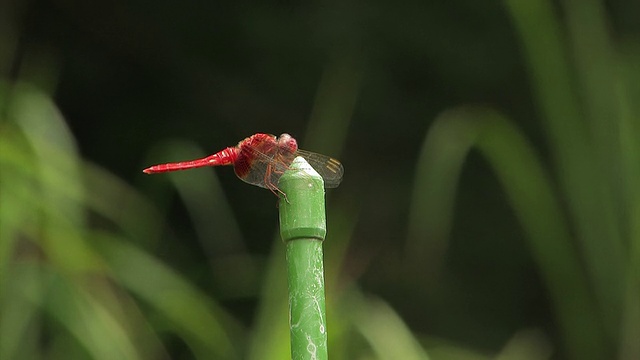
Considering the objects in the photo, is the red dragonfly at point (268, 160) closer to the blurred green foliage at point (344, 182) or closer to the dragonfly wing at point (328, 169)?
the dragonfly wing at point (328, 169)

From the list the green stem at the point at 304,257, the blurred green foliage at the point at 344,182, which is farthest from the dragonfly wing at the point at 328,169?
the green stem at the point at 304,257

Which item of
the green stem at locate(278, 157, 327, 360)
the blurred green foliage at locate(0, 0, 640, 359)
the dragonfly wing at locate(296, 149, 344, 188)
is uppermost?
the blurred green foliage at locate(0, 0, 640, 359)

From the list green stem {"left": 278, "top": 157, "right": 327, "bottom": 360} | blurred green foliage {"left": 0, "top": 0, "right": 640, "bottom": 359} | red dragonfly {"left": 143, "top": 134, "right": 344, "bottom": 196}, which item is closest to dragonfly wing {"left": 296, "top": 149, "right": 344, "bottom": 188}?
red dragonfly {"left": 143, "top": 134, "right": 344, "bottom": 196}

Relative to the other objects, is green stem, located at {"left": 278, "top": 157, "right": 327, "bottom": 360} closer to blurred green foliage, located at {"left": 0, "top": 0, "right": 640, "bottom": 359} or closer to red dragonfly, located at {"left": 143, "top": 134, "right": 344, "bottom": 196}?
red dragonfly, located at {"left": 143, "top": 134, "right": 344, "bottom": 196}

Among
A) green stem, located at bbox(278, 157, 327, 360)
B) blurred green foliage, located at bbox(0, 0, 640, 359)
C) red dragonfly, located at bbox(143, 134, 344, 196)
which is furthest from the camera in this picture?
blurred green foliage, located at bbox(0, 0, 640, 359)

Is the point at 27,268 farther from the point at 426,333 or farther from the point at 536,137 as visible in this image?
the point at 536,137

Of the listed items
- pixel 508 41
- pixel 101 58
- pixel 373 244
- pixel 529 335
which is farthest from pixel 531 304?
pixel 101 58

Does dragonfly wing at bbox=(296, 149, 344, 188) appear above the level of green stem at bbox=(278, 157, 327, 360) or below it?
above
